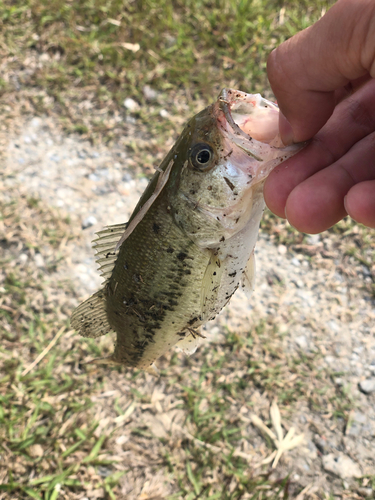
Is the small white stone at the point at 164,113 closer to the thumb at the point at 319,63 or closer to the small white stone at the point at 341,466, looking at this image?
the thumb at the point at 319,63

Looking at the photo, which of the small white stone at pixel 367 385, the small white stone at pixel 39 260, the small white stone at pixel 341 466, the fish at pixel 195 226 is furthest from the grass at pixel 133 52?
the small white stone at pixel 341 466

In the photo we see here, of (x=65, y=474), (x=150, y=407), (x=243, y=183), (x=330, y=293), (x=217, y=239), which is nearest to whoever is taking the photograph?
(x=243, y=183)

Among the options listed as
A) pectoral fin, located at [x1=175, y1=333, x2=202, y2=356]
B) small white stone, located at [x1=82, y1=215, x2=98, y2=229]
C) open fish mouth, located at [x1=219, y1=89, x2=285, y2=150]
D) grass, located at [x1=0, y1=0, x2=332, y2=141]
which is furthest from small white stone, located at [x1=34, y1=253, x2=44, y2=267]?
open fish mouth, located at [x1=219, y1=89, x2=285, y2=150]

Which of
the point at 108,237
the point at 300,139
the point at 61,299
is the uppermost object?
the point at 300,139

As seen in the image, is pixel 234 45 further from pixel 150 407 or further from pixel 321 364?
pixel 150 407

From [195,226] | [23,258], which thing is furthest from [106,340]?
[195,226]

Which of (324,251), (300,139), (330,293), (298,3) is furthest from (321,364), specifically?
(298,3)
